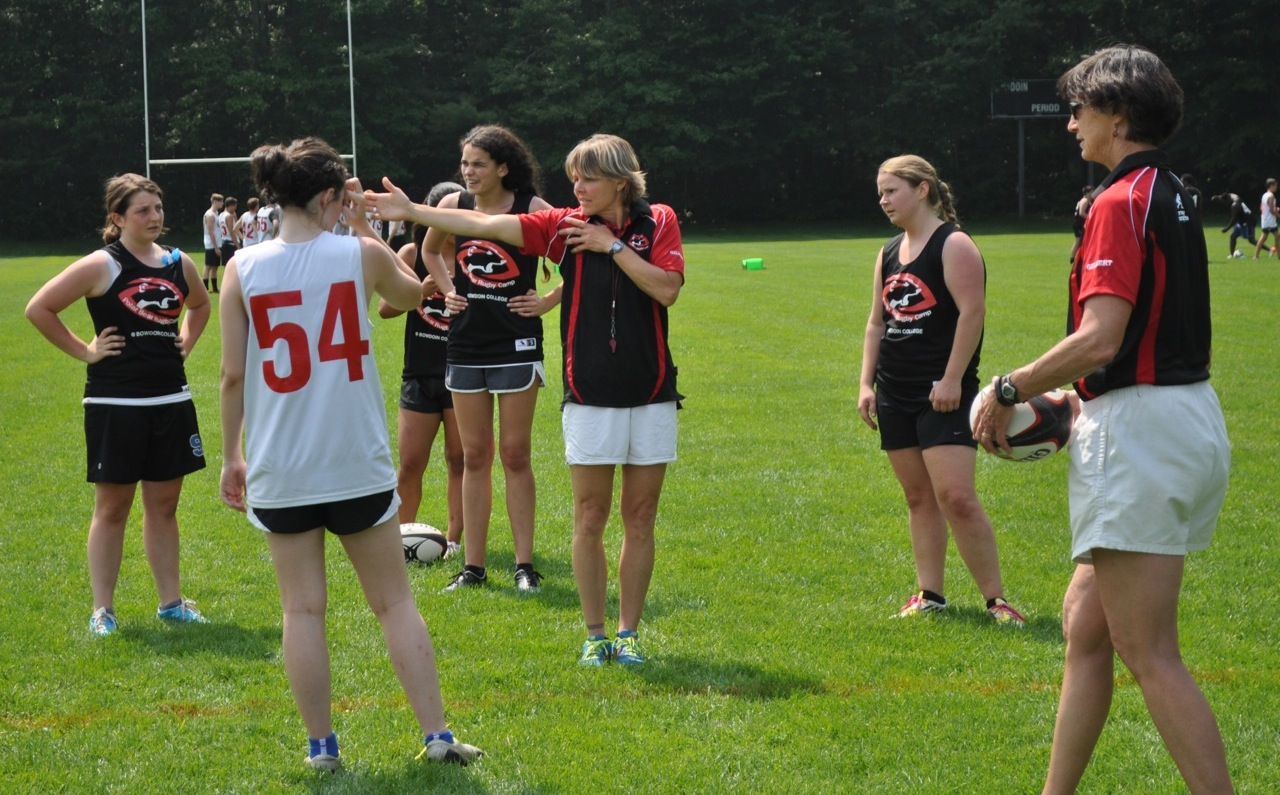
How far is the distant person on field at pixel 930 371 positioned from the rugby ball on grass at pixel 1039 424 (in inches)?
76.6

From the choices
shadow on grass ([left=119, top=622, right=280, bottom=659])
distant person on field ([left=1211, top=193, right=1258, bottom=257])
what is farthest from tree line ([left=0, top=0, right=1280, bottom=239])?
shadow on grass ([left=119, top=622, right=280, bottom=659])

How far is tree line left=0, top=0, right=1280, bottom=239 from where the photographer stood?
46719mm

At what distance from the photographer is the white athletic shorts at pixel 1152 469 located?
323cm

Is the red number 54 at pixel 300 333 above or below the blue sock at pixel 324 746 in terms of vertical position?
above

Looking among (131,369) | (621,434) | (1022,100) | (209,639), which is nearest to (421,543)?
(209,639)

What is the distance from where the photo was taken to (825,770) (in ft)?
13.9

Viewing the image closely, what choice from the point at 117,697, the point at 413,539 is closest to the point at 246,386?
the point at 117,697

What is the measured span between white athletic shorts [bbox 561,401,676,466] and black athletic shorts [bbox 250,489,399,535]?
1.21 meters

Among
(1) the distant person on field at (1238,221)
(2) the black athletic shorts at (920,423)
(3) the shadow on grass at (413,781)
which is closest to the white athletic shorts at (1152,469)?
(3) the shadow on grass at (413,781)

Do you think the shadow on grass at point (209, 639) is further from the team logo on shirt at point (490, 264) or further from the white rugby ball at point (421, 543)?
the team logo on shirt at point (490, 264)

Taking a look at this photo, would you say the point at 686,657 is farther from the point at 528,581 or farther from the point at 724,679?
the point at 528,581

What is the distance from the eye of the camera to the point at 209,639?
572cm

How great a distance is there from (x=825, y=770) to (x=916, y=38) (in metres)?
53.7

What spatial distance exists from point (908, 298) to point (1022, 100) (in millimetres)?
45910
